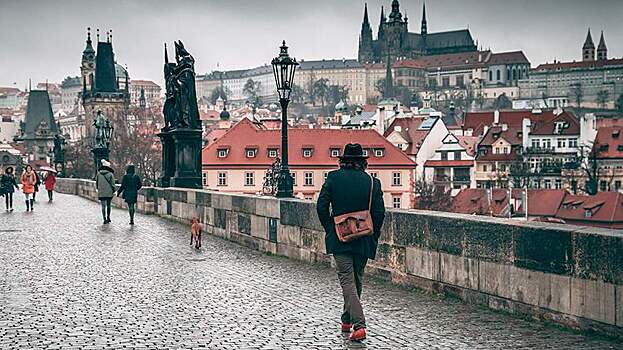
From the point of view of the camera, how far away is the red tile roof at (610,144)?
9444 centimetres

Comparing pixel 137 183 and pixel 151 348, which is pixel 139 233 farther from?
pixel 151 348

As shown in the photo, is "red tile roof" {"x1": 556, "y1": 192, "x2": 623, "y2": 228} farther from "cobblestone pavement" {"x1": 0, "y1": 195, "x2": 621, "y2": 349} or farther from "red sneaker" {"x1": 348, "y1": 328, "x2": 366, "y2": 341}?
"red sneaker" {"x1": 348, "y1": 328, "x2": 366, "y2": 341}

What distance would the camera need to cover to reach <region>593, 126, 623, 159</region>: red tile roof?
94.4 metres

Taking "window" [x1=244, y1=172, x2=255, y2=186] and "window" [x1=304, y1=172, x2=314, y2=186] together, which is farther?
"window" [x1=304, y1=172, x2=314, y2=186]

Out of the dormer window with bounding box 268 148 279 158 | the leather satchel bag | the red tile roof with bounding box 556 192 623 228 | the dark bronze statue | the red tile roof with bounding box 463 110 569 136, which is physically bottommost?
the red tile roof with bounding box 556 192 623 228

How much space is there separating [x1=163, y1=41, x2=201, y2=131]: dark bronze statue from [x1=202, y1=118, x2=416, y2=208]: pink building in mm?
46812

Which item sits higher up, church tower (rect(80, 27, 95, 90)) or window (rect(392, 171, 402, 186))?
church tower (rect(80, 27, 95, 90))

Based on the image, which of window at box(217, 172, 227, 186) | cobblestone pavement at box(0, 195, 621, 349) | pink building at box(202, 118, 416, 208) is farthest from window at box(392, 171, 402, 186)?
cobblestone pavement at box(0, 195, 621, 349)

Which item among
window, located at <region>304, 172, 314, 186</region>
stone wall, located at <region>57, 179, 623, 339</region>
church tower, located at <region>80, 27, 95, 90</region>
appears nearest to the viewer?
stone wall, located at <region>57, 179, 623, 339</region>

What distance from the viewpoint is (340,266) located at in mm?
8062

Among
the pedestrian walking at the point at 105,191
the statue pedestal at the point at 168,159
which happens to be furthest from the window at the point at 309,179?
the pedestrian walking at the point at 105,191

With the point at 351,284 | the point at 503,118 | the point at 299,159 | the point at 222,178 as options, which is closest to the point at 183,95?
the point at 351,284

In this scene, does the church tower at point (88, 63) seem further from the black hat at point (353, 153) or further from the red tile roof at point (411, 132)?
the black hat at point (353, 153)

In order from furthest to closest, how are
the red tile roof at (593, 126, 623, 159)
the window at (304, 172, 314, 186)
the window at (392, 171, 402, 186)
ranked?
the red tile roof at (593, 126, 623, 159) < the window at (392, 171, 402, 186) < the window at (304, 172, 314, 186)
